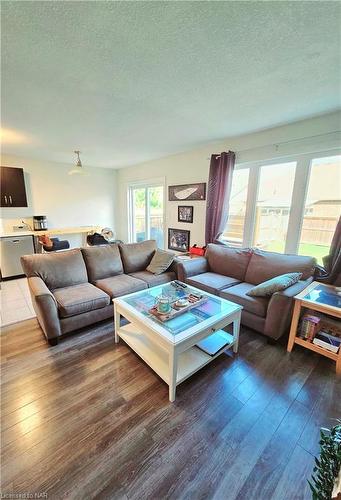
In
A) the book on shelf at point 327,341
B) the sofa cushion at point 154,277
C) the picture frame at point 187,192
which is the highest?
the picture frame at point 187,192

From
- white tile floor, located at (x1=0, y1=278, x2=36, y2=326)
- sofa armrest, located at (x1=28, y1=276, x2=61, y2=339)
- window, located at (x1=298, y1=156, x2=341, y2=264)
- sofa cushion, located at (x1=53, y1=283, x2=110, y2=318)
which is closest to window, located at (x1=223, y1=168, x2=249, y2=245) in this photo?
window, located at (x1=298, y1=156, x2=341, y2=264)

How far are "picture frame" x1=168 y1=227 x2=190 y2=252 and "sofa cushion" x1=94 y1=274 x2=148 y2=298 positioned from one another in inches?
61.1

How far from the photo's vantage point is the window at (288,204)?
8.19ft

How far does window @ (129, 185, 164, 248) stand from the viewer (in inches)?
192

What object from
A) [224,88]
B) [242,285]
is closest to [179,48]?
[224,88]

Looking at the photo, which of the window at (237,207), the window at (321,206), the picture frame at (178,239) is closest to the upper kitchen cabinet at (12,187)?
the picture frame at (178,239)

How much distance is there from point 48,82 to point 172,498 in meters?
2.89

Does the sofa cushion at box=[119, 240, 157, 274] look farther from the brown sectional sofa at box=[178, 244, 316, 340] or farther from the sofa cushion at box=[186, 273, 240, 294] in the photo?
the sofa cushion at box=[186, 273, 240, 294]

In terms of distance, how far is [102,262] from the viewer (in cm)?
292

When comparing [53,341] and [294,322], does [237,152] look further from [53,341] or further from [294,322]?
[53,341]

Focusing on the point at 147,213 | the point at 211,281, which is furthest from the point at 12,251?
the point at 211,281

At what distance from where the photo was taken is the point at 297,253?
2791mm

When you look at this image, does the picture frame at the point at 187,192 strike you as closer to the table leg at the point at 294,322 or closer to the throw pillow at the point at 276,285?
the throw pillow at the point at 276,285

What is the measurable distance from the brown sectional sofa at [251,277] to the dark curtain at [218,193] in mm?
354
